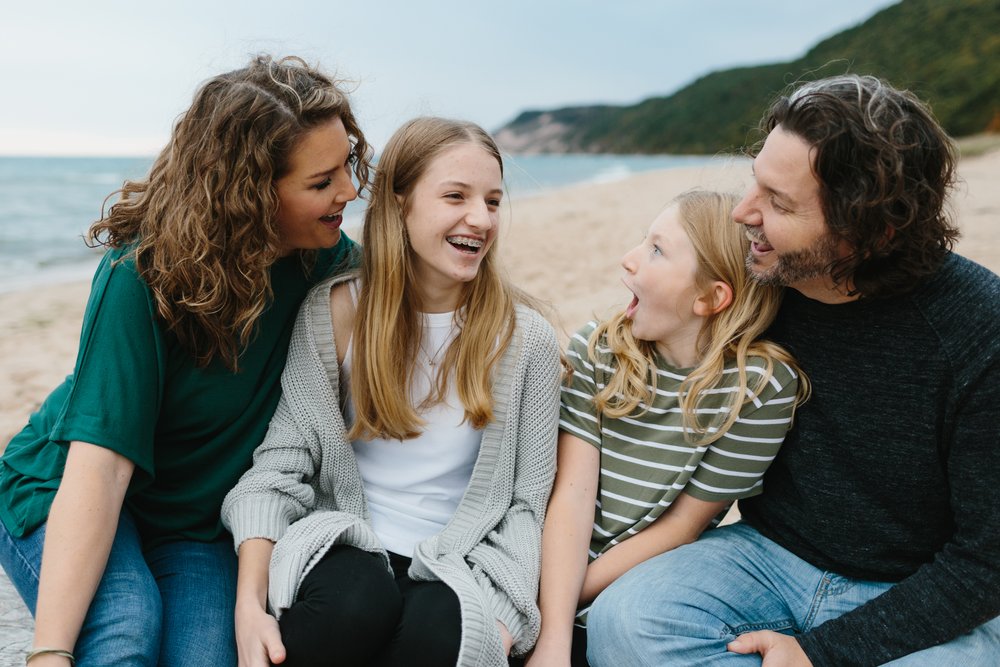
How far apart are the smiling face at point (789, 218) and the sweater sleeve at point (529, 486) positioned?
0.63 m

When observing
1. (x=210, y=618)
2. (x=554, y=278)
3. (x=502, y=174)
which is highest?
(x=502, y=174)

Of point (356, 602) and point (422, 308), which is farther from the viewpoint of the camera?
point (422, 308)

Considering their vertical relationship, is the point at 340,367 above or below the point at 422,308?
below

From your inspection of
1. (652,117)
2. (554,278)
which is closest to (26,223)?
(554,278)

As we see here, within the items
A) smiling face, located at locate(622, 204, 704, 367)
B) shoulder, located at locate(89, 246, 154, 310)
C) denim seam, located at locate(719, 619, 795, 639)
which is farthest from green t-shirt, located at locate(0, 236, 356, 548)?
denim seam, located at locate(719, 619, 795, 639)

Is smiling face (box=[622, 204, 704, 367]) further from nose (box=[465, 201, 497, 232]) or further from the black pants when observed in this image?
the black pants

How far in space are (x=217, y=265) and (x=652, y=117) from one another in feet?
285

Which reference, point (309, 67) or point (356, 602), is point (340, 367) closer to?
point (356, 602)

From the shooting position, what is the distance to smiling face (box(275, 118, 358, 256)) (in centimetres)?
211

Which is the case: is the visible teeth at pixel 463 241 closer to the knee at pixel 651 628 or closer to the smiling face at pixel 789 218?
the smiling face at pixel 789 218

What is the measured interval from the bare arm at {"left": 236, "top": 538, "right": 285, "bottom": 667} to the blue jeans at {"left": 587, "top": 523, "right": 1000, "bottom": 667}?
0.77 metres

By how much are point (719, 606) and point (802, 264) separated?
870 millimetres

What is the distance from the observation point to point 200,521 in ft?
7.18

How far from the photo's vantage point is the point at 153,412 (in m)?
1.97
